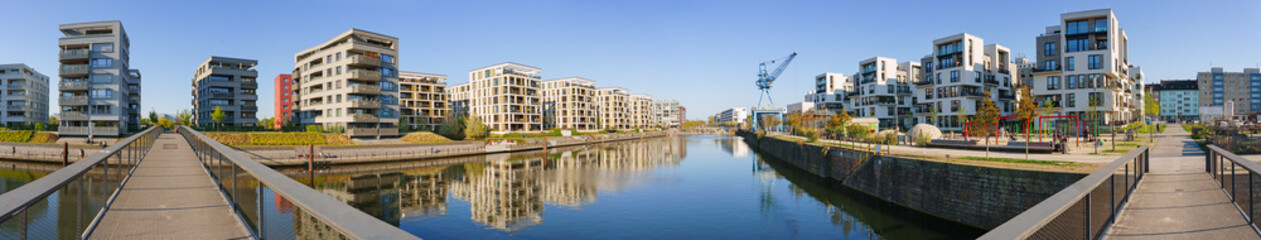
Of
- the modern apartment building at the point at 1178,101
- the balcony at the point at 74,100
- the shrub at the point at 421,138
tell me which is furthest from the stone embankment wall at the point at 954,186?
the modern apartment building at the point at 1178,101

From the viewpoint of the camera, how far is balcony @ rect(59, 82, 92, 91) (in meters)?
57.5

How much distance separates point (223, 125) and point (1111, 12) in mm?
120655

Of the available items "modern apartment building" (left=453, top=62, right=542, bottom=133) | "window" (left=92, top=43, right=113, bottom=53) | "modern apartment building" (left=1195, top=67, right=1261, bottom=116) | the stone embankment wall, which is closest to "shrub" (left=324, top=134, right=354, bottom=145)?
"window" (left=92, top=43, right=113, bottom=53)

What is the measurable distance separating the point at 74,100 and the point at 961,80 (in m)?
110

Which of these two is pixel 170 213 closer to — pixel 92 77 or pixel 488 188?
pixel 488 188

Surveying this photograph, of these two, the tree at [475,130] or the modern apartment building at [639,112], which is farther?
the modern apartment building at [639,112]

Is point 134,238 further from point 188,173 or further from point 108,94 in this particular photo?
point 108,94

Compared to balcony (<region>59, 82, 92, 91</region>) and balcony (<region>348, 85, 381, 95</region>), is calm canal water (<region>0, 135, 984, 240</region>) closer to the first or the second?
balcony (<region>348, 85, 381, 95</region>)

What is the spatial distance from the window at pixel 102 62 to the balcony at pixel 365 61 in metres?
26.9

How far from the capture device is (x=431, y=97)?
3782 inches

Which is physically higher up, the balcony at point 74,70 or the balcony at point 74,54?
the balcony at point 74,54

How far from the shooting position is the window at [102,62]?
193 ft

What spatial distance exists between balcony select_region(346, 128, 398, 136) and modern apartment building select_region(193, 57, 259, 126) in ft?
106

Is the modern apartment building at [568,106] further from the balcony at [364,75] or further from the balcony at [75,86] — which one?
the balcony at [75,86]
